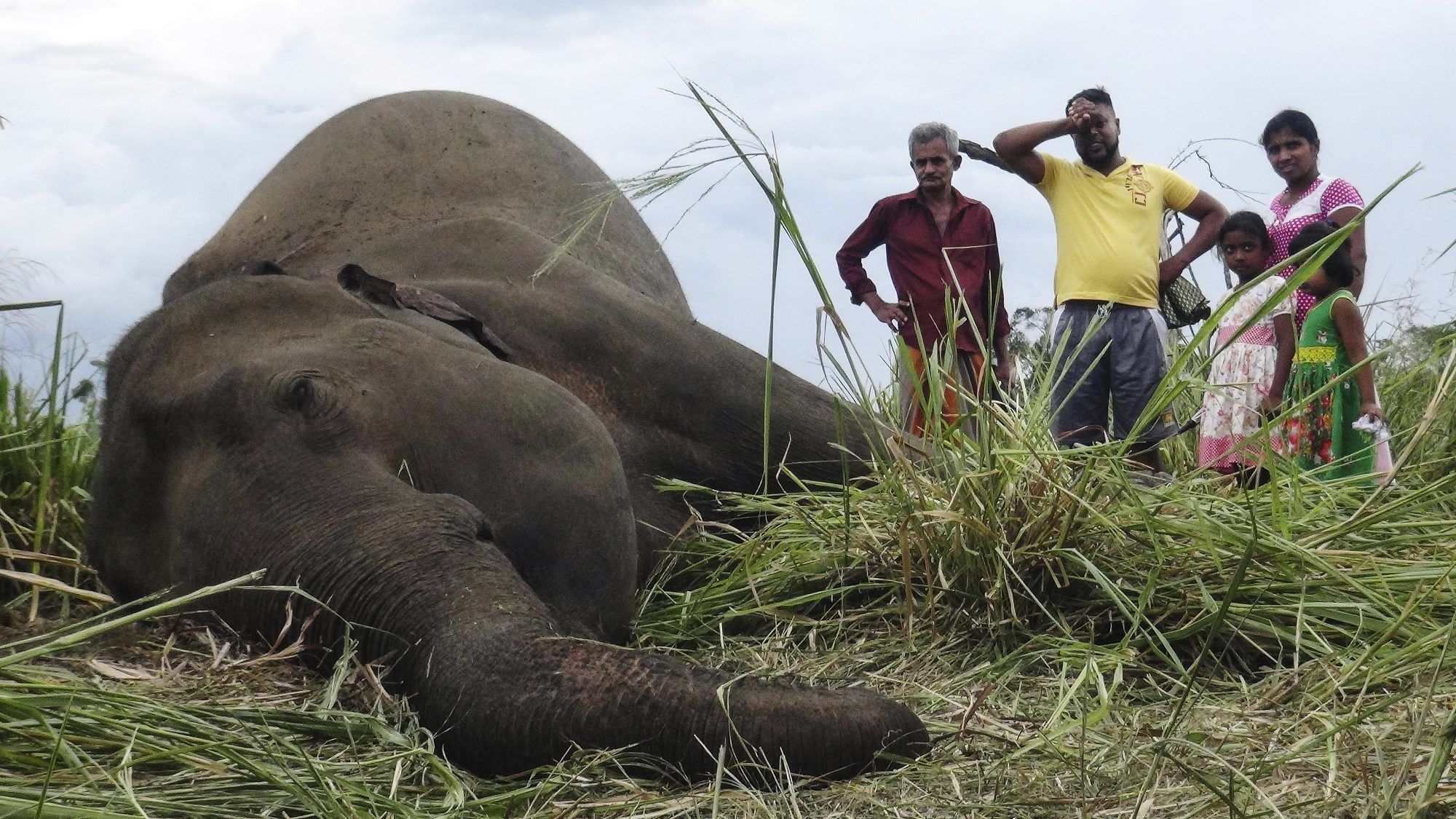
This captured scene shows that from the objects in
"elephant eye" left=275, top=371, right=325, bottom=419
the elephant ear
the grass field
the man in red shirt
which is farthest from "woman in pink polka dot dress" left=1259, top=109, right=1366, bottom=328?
"elephant eye" left=275, top=371, right=325, bottom=419

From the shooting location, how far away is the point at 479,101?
5.91 m

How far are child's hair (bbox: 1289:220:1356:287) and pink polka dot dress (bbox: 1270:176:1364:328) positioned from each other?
0.12 m

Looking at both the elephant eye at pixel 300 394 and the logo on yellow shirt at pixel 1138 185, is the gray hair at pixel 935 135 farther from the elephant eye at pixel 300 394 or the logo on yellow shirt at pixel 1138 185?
the elephant eye at pixel 300 394

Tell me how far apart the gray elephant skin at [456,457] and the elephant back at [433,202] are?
0.6 inches

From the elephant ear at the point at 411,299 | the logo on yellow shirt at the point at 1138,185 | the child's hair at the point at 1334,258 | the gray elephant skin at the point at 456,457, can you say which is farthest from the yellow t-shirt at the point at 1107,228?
the elephant ear at the point at 411,299

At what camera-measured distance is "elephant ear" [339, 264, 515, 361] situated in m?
3.62

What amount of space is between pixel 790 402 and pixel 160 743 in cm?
257

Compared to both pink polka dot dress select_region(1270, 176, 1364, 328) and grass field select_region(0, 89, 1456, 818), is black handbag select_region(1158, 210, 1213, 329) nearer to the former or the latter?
pink polka dot dress select_region(1270, 176, 1364, 328)

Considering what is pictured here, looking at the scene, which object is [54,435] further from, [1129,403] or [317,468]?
[1129,403]

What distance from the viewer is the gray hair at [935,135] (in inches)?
250

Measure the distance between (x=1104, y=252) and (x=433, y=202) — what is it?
8.73 feet

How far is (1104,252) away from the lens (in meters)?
6.03

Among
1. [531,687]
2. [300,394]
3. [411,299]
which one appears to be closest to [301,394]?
[300,394]

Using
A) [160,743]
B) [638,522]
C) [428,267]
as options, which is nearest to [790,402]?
[638,522]
